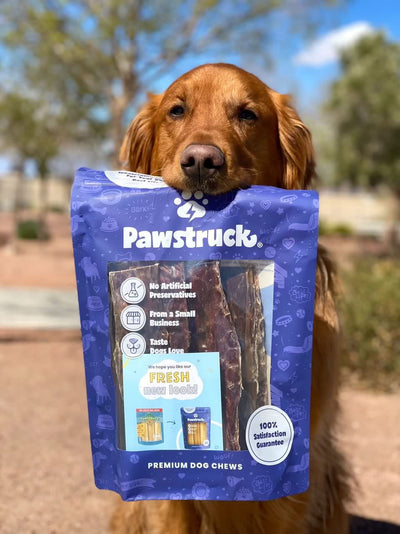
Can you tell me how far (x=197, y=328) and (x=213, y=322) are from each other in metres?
0.05

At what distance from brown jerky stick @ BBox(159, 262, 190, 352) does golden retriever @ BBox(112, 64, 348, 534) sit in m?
0.31

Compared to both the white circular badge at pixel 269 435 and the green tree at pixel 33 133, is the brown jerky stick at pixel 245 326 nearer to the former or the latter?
the white circular badge at pixel 269 435

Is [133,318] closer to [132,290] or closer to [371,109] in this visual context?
[132,290]

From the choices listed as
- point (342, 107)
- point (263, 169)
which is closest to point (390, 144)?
point (342, 107)

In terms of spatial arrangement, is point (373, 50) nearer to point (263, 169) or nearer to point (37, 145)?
point (37, 145)

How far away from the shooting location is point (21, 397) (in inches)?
232

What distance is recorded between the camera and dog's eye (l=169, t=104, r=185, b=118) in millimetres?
2670

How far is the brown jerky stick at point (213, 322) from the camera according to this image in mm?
1963

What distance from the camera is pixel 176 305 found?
1.97 m

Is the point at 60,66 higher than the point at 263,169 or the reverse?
higher

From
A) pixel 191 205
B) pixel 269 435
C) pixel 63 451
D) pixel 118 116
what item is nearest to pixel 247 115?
pixel 191 205

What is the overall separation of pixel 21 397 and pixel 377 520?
137 inches

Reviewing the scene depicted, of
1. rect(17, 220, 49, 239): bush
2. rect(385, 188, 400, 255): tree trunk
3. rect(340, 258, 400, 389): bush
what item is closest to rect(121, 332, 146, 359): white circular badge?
rect(340, 258, 400, 389): bush

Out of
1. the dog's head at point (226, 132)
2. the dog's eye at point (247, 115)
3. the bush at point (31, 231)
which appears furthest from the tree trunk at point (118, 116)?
the bush at point (31, 231)
